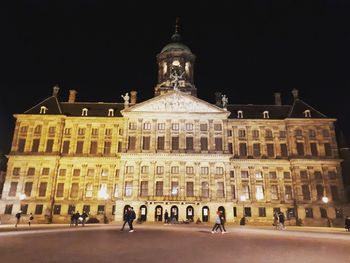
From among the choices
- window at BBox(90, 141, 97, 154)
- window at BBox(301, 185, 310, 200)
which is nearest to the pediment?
window at BBox(90, 141, 97, 154)

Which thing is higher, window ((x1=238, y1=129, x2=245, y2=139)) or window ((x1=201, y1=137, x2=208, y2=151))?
window ((x1=238, y1=129, x2=245, y2=139))

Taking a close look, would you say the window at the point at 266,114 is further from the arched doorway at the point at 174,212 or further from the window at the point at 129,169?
the window at the point at 129,169

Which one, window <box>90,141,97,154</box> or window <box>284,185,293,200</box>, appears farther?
window <box>90,141,97,154</box>

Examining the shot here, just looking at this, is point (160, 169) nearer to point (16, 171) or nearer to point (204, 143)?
point (204, 143)

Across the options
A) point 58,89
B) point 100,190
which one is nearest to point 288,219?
point 100,190

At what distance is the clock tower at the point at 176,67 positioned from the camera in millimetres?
52250

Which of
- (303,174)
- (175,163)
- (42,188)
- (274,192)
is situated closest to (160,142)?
(175,163)

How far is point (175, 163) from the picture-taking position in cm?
4256

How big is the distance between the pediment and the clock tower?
6.62 metres

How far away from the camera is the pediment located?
45.2 meters

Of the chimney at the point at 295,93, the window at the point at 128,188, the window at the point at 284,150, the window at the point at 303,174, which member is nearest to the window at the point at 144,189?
the window at the point at 128,188

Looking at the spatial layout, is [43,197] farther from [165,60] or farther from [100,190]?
[165,60]

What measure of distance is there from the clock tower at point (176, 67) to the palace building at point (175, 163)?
4.08ft

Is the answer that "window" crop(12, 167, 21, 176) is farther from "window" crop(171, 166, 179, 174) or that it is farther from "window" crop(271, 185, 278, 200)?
"window" crop(271, 185, 278, 200)
